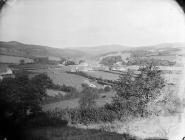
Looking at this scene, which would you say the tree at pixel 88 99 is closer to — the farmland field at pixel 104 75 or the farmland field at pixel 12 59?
the farmland field at pixel 104 75

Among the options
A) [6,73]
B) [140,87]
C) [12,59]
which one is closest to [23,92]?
[6,73]

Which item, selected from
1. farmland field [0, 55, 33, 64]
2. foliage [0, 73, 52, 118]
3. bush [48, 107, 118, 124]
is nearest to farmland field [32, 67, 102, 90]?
foliage [0, 73, 52, 118]

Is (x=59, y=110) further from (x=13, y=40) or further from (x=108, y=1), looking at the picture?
(x=108, y=1)

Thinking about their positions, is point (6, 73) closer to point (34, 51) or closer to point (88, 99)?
point (34, 51)

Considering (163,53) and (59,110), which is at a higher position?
(163,53)

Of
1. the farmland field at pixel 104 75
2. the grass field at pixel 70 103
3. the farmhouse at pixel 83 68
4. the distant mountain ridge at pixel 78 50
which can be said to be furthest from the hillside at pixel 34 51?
the grass field at pixel 70 103

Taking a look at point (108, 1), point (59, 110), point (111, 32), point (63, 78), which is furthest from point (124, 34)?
point (59, 110)
